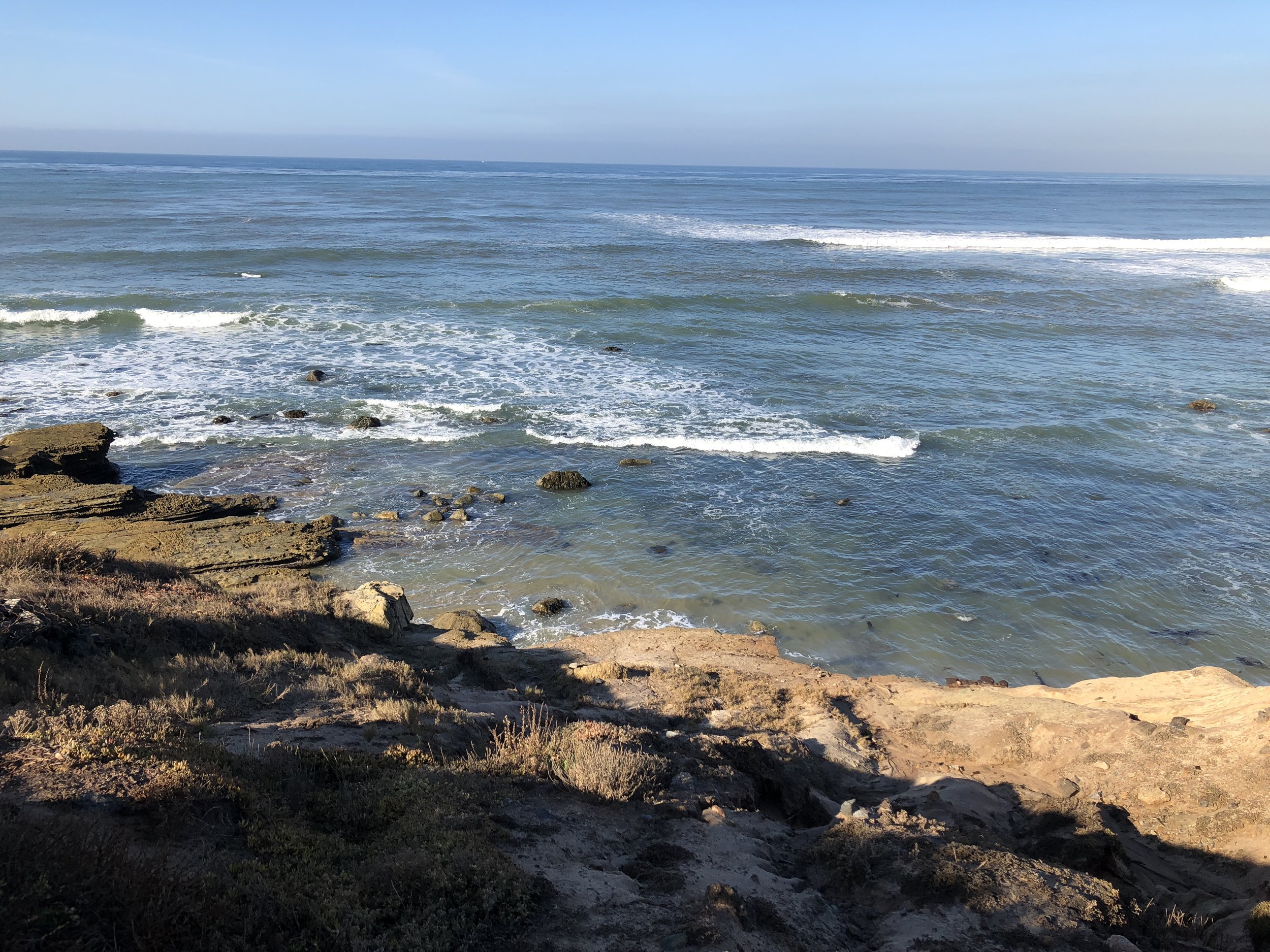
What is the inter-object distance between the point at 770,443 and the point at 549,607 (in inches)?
385

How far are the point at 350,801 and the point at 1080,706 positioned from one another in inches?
356

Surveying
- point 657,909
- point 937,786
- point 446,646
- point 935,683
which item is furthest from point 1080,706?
point 446,646

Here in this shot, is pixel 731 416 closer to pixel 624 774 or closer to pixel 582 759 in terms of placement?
pixel 582 759

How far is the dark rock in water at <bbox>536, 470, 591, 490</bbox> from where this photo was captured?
736 inches

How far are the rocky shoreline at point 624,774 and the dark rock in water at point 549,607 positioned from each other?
1.19 m

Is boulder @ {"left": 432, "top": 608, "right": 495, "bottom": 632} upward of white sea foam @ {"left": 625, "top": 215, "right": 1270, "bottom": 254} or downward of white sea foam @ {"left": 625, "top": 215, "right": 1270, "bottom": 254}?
downward

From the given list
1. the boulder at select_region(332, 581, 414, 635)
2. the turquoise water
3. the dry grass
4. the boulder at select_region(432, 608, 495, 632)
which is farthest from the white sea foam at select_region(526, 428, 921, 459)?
the dry grass

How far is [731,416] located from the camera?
23.7 m

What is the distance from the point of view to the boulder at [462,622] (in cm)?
1286

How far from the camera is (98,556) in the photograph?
38.4 feet

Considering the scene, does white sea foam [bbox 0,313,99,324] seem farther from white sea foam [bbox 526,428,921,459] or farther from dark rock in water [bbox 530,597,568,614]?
dark rock in water [bbox 530,597,568,614]

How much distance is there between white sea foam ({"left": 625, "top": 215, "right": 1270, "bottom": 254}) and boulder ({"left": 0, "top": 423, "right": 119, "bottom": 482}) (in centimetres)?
4691

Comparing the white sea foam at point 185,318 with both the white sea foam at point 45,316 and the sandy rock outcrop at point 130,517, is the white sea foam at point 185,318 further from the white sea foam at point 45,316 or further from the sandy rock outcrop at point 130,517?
the sandy rock outcrop at point 130,517

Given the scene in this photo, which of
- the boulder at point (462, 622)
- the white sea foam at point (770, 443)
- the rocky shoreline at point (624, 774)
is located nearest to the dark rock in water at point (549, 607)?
the boulder at point (462, 622)
